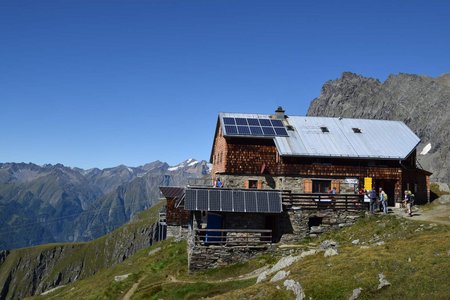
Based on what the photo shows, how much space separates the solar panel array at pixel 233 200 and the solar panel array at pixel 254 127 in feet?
35.7

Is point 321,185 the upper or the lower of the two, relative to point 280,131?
lower

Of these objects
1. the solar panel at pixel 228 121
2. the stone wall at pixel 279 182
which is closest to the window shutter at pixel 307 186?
the stone wall at pixel 279 182

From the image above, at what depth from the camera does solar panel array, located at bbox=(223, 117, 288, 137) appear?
50969 mm

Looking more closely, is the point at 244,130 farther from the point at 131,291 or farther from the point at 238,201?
the point at 131,291

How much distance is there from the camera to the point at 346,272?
2458 cm

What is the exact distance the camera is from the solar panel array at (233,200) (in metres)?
39.9

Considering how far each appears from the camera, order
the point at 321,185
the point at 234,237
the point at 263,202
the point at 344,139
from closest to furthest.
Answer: the point at 234,237 < the point at 263,202 < the point at 321,185 < the point at 344,139

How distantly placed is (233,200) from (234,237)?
3.30 m

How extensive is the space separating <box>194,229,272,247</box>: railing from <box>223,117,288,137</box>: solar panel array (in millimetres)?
13708

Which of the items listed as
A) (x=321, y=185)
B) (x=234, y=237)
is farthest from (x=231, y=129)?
(x=234, y=237)

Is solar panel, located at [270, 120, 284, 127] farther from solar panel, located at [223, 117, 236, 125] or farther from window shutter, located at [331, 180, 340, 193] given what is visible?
window shutter, located at [331, 180, 340, 193]

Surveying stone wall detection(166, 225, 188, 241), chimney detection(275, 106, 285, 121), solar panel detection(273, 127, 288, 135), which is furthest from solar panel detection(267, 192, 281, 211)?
stone wall detection(166, 225, 188, 241)

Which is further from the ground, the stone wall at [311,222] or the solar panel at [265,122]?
the solar panel at [265,122]

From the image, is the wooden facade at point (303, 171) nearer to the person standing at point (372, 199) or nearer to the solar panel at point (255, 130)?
the solar panel at point (255, 130)
